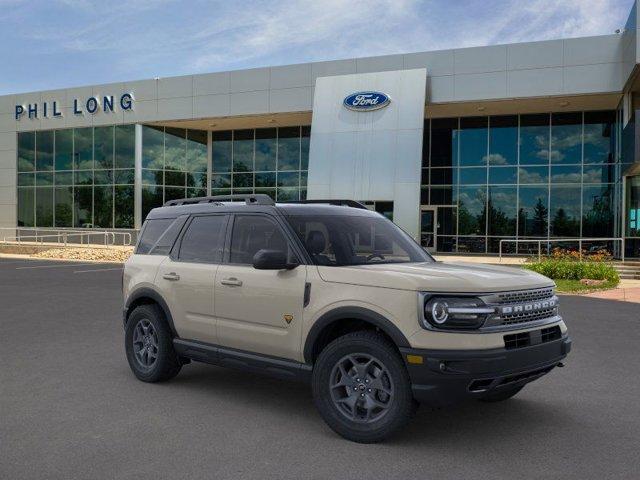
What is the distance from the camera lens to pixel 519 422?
5230mm

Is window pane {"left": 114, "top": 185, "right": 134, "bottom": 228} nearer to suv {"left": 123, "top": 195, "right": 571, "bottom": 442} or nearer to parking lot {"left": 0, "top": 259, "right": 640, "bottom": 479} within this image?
parking lot {"left": 0, "top": 259, "right": 640, "bottom": 479}

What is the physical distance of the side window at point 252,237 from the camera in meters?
5.57

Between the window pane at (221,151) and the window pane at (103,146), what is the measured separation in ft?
19.2

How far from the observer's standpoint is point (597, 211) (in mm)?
28547

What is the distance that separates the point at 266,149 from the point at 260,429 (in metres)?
31.7

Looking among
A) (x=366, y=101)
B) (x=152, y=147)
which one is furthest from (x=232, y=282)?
(x=152, y=147)

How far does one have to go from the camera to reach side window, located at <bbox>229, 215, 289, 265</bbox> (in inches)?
219

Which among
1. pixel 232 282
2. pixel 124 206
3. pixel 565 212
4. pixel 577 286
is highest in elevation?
pixel 124 206

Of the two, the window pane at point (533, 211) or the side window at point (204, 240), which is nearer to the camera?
the side window at point (204, 240)

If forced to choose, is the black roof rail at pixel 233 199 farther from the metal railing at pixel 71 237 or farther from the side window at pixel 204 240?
the metal railing at pixel 71 237

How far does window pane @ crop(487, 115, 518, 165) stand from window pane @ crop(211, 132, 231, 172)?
15.2 meters

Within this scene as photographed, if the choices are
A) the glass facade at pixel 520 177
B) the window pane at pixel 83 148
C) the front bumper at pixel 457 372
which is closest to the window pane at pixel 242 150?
the window pane at pixel 83 148

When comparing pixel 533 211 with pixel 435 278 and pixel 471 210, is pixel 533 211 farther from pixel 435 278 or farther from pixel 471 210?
pixel 435 278

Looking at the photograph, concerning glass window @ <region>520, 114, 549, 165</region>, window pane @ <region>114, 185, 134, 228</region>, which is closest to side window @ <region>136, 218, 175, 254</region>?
glass window @ <region>520, 114, 549, 165</region>
